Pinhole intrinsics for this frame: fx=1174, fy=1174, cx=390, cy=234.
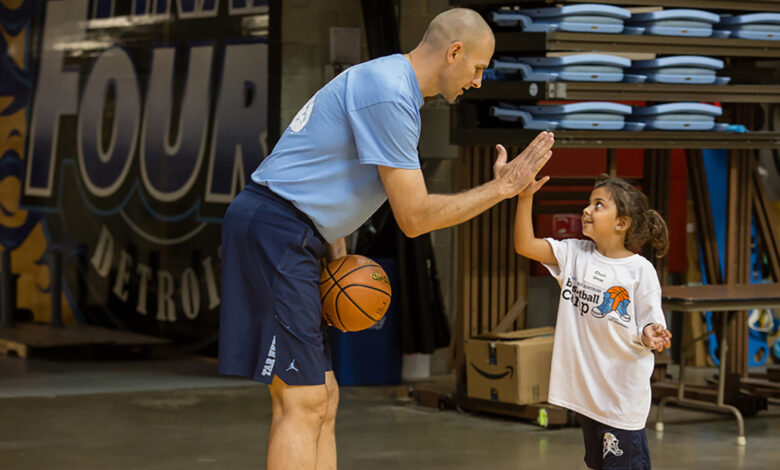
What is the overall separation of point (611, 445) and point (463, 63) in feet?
5.75

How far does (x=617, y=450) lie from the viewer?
181 inches

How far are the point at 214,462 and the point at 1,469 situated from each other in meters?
1.02

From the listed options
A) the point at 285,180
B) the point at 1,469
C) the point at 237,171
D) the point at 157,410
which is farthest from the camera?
the point at 237,171

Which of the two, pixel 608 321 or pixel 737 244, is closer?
pixel 608 321

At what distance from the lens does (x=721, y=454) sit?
20.4 ft

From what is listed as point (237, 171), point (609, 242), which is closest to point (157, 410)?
point (237, 171)

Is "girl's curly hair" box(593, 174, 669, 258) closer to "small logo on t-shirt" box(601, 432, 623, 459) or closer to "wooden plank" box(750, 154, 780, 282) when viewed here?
"small logo on t-shirt" box(601, 432, 623, 459)

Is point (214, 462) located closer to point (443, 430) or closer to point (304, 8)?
point (443, 430)

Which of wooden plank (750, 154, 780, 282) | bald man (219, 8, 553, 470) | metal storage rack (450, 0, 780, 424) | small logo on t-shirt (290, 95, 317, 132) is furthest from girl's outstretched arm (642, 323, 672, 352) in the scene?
wooden plank (750, 154, 780, 282)

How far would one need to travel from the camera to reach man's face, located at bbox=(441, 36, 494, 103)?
3738mm

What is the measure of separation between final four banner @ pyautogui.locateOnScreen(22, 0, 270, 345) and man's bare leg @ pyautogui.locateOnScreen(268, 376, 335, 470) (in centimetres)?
511

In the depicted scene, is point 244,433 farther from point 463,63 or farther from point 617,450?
point 463,63

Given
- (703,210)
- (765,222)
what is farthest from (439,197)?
(765,222)

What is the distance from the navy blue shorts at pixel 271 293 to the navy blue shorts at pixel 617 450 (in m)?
1.39
